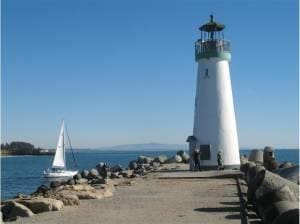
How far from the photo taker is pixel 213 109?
Result: 97.7ft

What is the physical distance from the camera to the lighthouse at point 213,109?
29.8 metres

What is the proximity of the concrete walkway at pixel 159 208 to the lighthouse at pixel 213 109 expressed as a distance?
912cm

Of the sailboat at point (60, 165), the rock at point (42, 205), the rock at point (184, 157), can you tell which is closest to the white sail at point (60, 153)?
the sailboat at point (60, 165)

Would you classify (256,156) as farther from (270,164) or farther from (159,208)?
(159,208)

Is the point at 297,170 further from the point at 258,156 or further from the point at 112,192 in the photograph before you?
the point at 258,156

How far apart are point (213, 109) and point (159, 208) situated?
1577cm

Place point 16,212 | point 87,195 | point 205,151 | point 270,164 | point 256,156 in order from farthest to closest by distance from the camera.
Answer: point 256,156
point 205,151
point 270,164
point 87,195
point 16,212

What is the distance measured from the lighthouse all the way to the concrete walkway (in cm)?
912

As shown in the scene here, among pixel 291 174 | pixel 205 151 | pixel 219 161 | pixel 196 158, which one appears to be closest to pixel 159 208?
pixel 291 174

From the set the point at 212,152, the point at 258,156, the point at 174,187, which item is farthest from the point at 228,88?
the point at 174,187

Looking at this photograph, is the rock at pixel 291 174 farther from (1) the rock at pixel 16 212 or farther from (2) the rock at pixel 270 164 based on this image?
(1) the rock at pixel 16 212

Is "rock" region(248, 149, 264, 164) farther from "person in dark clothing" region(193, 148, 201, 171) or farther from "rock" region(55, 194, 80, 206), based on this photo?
"rock" region(55, 194, 80, 206)

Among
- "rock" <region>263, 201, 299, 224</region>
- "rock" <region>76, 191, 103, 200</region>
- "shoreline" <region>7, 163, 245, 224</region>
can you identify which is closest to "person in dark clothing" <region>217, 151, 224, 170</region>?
"shoreline" <region>7, 163, 245, 224</region>

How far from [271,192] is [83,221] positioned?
158 inches
